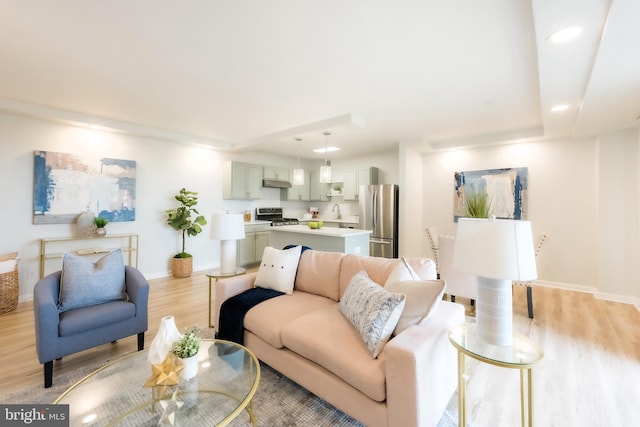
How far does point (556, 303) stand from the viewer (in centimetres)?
384

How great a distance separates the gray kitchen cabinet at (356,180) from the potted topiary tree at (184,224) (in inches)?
131

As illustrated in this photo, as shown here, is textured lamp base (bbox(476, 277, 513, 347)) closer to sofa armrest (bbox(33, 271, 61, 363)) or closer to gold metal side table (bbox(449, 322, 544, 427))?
gold metal side table (bbox(449, 322, 544, 427))

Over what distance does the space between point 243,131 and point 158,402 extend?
4.27 m

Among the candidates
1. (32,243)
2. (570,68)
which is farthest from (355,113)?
(32,243)

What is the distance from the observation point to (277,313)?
221 cm

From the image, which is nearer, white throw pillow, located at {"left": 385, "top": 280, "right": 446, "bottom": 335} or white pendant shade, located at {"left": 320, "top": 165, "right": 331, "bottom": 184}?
white throw pillow, located at {"left": 385, "top": 280, "right": 446, "bottom": 335}

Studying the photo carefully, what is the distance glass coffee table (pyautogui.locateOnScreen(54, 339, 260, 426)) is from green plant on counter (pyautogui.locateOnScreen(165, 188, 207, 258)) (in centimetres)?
366

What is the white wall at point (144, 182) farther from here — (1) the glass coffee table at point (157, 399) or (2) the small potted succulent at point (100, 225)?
(1) the glass coffee table at point (157, 399)

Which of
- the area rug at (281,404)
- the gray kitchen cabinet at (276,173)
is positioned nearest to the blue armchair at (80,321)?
the area rug at (281,404)

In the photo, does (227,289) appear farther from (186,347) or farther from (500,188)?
(500,188)

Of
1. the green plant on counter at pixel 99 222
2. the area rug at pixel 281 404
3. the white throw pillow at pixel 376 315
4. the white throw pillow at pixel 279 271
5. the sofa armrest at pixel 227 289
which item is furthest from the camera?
the green plant on counter at pixel 99 222

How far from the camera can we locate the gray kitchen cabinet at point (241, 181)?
588cm

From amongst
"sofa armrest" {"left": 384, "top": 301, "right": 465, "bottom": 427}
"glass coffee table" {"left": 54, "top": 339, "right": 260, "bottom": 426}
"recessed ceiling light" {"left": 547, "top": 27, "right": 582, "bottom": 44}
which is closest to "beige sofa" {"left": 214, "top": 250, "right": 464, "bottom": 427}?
"sofa armrest" {"left": 384, "top": 301, "right": 465, "bottom": 427}

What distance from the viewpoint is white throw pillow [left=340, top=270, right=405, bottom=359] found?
1.63 m
